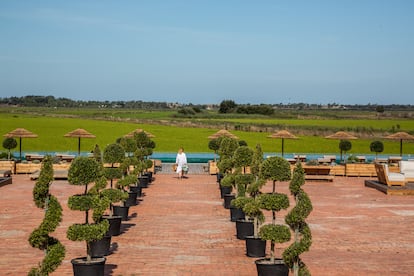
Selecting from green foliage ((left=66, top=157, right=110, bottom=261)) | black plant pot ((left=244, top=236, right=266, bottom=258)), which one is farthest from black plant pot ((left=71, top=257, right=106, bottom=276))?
black plant pot ((left=244, top=236, right=266, bottom=258))

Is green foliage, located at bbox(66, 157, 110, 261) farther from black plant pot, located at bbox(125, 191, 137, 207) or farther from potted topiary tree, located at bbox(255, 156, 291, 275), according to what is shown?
black plant pot, located at bbox(125, 191, 137, 207)

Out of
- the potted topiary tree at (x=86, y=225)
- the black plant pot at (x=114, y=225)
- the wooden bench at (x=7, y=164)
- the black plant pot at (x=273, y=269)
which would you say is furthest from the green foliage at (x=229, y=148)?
the wooden bench at (x=7, y=164)

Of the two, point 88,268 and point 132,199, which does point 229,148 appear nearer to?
point 132,199

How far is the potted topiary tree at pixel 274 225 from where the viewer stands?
10.5 m

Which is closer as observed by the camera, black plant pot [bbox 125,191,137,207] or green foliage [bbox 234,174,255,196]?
green foliage [bbox 234,174,255,196]

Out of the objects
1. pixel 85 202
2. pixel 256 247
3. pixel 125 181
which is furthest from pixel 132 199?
pixel 85 202

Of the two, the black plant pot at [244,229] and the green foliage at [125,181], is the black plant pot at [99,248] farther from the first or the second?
the green foliage at [125,181]

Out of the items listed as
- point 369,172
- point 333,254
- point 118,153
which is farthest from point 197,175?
point 333,254

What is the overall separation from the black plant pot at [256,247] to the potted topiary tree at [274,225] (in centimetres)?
139

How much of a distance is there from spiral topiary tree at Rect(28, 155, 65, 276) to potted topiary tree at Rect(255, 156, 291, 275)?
3.45 meters

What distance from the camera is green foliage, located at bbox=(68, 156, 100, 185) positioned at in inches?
429

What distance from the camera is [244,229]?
14469mm

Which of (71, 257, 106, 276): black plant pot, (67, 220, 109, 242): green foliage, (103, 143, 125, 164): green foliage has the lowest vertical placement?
(71, 257, 106, 276): black plant pot

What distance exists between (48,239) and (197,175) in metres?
23.5
